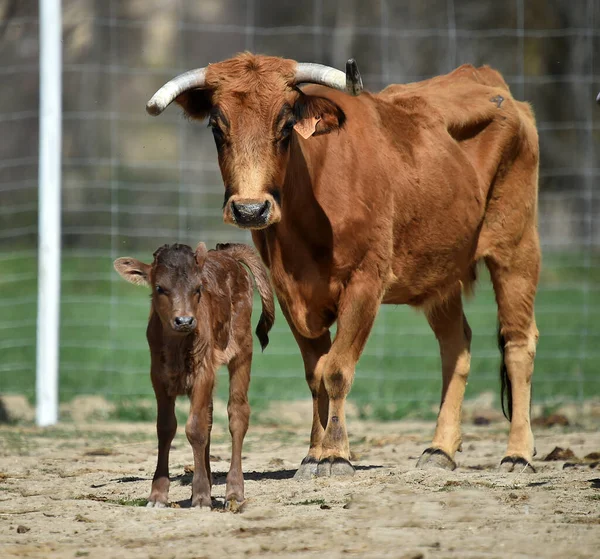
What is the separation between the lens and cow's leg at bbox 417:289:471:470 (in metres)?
7.75

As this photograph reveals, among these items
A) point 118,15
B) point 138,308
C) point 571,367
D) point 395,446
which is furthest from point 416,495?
point 118,15

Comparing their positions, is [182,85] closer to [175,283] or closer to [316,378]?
[175,283]

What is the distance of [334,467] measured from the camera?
22.0ft

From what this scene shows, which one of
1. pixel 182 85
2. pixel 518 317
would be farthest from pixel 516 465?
pixel 182 85

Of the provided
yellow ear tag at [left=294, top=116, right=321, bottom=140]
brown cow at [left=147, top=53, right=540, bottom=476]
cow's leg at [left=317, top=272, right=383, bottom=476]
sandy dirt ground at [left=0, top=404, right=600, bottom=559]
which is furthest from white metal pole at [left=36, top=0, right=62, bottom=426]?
yellow ear tag at [left=294, top=116, right=321, bottom=140]

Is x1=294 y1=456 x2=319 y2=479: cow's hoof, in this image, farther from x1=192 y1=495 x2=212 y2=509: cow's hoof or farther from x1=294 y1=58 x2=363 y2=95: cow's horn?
x1=294 y1=58 x2=363 y2=95: cow's horn

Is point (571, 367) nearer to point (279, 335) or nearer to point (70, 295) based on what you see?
point (279, 335)

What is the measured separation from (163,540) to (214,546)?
0.26 metres

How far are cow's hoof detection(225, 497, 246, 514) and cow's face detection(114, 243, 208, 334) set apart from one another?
0.80m

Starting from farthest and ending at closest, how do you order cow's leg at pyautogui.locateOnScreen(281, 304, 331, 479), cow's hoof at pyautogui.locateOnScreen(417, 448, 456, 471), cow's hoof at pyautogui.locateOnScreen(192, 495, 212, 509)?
1. cow's hoof at pyautogui.locateOnScreen(417, 448, 456, 471)
2. cow's leg at pyautogui.locateOnScreen(281, 304, 331, 479)
3. cow's hoof at pyautogui.locateOnScreen(192, 495, 212, 509)

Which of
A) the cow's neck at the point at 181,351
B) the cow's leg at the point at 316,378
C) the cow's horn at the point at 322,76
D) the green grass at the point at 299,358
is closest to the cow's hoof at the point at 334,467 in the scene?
the cow's leg at the point at 316,378

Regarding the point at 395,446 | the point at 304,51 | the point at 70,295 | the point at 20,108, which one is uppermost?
the point at 304,51

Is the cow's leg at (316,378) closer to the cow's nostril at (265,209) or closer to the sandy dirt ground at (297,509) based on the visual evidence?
the sandy dirt ground at (297,509)

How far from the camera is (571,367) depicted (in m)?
12.4
